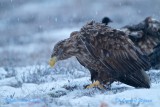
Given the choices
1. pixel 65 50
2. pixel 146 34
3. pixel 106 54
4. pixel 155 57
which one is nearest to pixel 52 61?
pixel 65 50

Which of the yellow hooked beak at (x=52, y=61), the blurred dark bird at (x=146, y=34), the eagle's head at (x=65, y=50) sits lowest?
the yellow hooked beak at (x=52, y=61)

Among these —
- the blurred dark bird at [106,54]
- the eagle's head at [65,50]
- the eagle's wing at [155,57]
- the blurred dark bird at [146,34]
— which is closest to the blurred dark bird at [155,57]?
the eagle's wing at [155,57]

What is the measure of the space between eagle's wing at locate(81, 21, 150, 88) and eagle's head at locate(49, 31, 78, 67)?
183mm

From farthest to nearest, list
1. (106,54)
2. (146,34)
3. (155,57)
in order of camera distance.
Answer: (146,34) < (155,57) < (106,54)

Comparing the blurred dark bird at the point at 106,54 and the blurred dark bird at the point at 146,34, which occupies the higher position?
the blurred dark bird at the point at 146,34

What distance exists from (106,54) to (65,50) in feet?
2.12

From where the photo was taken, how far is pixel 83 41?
633 centimetres

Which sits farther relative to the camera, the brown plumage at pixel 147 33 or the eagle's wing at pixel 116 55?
the brown plumage at pixel 147 33

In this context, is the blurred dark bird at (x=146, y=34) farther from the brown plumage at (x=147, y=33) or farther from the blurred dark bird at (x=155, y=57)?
the blurred dark bird at (x=155, y=57)

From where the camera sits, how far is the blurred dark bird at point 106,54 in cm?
633

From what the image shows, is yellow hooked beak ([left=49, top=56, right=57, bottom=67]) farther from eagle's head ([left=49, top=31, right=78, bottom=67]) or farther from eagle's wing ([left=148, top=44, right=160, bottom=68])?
eagle's wing ([left=148, top=44, right=160, bottom=68])

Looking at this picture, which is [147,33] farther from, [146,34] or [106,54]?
[106,54]

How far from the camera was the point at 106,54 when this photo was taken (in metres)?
6.38

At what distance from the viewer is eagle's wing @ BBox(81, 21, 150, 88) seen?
6.35 metres
